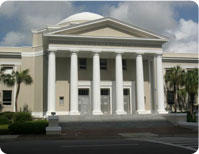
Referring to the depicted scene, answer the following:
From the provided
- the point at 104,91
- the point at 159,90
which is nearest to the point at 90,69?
the point at 104,91

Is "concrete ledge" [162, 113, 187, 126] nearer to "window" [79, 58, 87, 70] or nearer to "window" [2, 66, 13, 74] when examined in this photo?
"window" [79, 58, 87, 70]

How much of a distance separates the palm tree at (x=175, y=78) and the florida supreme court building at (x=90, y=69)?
384 centimetres

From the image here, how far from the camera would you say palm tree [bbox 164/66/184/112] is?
3644 cm

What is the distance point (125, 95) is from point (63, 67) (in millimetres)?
8810

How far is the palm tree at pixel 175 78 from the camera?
36438 mm

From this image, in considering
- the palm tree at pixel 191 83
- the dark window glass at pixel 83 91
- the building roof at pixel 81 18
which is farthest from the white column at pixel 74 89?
the palm tree at pixel 191 83

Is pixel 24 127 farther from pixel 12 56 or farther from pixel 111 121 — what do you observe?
pixel 12 56

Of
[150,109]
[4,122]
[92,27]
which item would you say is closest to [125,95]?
[150,109]

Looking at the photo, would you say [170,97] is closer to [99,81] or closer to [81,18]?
[99,81]

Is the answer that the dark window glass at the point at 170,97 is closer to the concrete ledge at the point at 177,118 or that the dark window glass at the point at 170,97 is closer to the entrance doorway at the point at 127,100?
the entrance doorway at the point at 127,100

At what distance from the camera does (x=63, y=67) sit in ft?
109

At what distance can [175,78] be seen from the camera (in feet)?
120

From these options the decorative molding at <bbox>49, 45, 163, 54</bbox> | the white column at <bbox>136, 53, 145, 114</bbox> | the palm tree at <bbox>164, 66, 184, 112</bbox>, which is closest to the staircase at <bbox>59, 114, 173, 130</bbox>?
the white column at <bbox>136, 53, 145, 114</bbox>

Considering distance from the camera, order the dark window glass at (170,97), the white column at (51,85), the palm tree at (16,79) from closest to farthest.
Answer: the white column at (51,85)
the palm tree at (16,79)
the dark window glass at (170,97)
